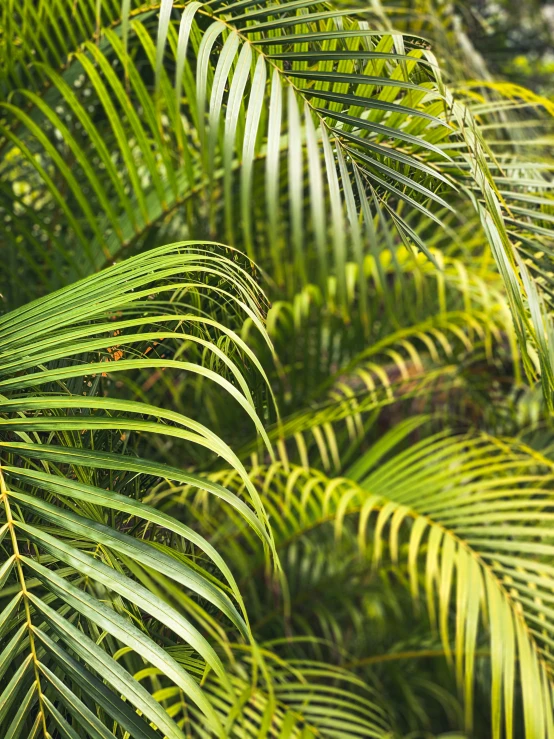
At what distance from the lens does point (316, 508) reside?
0.92 m

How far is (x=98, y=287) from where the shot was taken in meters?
0.47

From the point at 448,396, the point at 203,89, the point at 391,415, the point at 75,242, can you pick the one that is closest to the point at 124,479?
the point at 203,89

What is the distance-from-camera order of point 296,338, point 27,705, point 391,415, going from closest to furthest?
point 27,705
point 296,338
point 391,415

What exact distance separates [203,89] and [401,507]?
1.87 ft

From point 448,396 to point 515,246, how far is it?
0.81 meters

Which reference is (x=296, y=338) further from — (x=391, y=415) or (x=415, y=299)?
(x=391, y=415)

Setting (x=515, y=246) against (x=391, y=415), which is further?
(x=391, y=415)

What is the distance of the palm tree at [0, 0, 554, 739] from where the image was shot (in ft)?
1.18

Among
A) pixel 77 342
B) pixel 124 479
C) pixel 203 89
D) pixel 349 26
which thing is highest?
pixel 349 26

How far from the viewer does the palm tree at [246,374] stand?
36 cm

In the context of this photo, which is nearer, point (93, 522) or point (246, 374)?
point (93, 522)

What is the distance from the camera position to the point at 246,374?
1.69 feet

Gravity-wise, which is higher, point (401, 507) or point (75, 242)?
point (75, 242)

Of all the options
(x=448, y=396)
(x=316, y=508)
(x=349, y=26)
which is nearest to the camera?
(x=349, y=26)
